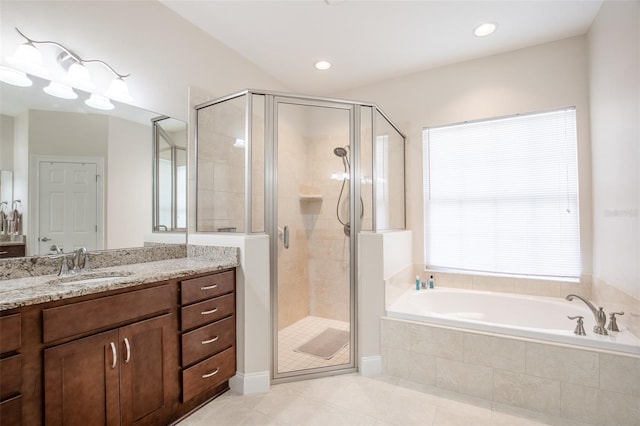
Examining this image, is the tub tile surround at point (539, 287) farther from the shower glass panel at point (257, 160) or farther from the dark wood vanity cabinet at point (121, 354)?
the dark wood vanity cabinet at point (121, 354)

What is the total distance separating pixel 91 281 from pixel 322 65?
2651mm

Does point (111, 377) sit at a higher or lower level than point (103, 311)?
lower

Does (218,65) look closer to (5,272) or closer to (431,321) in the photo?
(5,272)

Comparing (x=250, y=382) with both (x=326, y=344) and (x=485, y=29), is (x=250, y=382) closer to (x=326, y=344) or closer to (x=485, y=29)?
(x=326, y=344)

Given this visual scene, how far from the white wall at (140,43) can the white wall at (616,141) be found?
2864mm

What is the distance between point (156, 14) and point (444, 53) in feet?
8.01

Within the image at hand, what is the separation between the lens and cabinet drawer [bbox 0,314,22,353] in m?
1.06

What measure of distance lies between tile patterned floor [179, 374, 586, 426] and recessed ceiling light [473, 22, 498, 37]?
9.10 ft

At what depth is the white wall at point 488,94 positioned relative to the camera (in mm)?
2490

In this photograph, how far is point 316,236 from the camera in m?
2.35

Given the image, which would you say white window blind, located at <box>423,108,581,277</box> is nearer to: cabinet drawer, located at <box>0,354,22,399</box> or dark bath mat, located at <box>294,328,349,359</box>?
dark bath mat, located at <box>294,328,349,359</box>

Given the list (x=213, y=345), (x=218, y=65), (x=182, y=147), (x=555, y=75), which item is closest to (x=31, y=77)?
(x=182, y=147)

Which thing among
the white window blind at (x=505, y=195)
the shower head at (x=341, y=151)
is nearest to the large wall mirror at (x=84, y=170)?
the shower head at (x=341, y=151)

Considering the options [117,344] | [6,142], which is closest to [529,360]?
[117,344]
